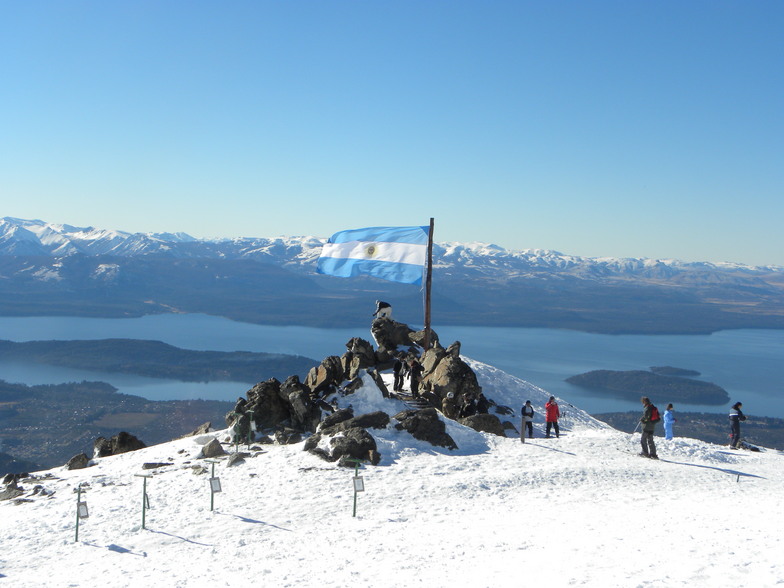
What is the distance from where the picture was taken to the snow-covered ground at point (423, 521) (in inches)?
471

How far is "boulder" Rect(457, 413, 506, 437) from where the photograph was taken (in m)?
25.4

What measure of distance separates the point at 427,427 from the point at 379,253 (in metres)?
12.0

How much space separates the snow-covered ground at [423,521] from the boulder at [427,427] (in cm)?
38

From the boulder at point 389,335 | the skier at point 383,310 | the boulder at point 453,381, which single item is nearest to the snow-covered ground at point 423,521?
the boulder at point 453,381

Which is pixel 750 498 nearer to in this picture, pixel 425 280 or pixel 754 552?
pixel 754 552

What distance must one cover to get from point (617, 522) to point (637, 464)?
21.8ft

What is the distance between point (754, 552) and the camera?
1180 centimetres

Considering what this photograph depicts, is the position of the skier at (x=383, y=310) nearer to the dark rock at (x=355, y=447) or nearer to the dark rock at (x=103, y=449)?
the dark rock at (x=355, y=447)

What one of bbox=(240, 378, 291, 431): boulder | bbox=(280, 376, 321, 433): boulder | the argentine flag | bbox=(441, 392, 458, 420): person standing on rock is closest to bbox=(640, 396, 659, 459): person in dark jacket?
bbox=(441, 392, 458, 420): person standing on rock

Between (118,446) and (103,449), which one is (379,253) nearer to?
(118,446)

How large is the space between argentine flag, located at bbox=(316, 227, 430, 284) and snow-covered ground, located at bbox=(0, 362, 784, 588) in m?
10.3

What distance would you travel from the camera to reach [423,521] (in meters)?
15.1

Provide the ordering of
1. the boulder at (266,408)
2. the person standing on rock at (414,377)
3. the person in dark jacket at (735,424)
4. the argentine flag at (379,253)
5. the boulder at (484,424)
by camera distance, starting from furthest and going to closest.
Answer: the argentine flag at (379,253)
the person standing on rock at (414,377)
the person in dark jacket at (735,424)
the boulder at (484,424)
the boulder at (266,408)

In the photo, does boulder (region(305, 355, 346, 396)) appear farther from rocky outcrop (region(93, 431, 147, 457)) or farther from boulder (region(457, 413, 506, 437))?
rocky outcrop (region(93, 431, 147, 457))
